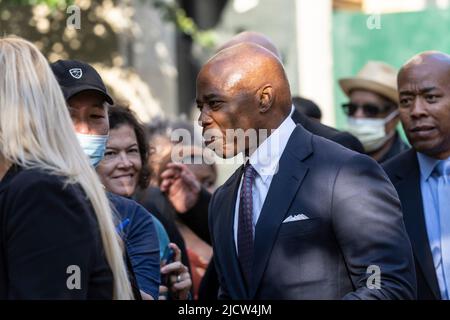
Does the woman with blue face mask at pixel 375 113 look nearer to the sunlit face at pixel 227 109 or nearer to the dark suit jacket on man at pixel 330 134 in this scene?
the dark suit jacket on man at pixel 330 134

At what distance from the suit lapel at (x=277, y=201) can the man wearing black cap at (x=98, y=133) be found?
0.58 meters

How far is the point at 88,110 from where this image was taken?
461 centimetres

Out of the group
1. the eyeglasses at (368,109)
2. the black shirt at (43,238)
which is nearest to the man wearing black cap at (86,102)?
the black shirt at (43,238)

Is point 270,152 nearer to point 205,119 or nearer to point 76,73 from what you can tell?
point 205,119

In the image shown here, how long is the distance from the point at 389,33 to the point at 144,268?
6.53 m

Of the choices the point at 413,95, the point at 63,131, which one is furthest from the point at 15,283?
the point at 413,95

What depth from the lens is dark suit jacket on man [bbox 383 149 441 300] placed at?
5.19 m

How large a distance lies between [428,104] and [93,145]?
2119 millimetres

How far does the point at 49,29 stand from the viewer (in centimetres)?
1114

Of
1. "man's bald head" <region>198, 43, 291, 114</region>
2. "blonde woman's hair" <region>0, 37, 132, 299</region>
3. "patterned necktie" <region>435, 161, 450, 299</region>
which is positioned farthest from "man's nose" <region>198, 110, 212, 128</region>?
"patterned necktie" <region>435, 161, 450, 299</region>

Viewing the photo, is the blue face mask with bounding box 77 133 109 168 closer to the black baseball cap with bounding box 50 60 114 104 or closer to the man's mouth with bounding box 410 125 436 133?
the black baseball cap with bounding box 50 60 114 104

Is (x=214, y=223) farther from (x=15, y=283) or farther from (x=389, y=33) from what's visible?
(x=389, y=33)

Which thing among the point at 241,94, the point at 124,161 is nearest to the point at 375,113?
the point at 124,161

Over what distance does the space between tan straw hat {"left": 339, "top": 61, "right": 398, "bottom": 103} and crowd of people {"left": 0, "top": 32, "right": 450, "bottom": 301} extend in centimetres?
215
